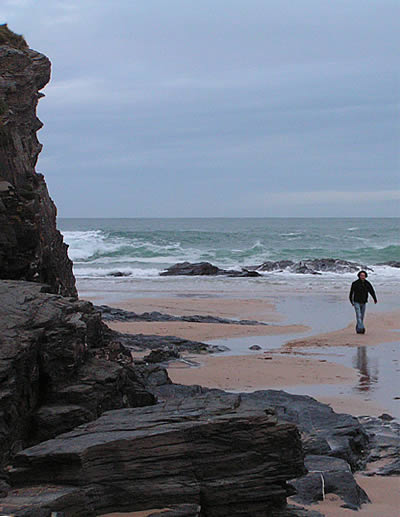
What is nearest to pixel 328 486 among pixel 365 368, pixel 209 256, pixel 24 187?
pixel 24 187

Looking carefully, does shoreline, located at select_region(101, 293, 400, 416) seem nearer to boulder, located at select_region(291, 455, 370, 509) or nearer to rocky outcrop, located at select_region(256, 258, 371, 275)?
boulder, located at select_region(291, 455, 370, 509)

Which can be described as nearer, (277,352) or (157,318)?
(277,352)

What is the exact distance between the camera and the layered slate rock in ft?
16.0

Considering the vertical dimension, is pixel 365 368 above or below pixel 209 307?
above

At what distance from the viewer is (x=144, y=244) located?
6209 cm

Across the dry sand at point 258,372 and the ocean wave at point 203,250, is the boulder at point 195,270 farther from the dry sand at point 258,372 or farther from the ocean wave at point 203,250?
the dry sand at point 258,372

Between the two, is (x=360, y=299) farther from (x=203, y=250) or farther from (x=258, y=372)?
(x=203, y=250)

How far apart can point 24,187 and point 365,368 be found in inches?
270

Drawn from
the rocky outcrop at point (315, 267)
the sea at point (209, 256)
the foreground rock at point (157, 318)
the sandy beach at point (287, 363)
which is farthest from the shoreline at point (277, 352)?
the rocky outcrop at point (315, 267)

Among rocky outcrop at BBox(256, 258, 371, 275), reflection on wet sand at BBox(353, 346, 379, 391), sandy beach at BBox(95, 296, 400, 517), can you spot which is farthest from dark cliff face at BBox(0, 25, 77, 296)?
rocky outcrop at BBox(256, 258, 371, 275)

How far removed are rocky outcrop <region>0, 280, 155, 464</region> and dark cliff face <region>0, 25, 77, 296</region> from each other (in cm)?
117

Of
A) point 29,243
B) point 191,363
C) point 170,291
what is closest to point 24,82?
point 29,243

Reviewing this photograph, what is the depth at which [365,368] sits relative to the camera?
12.2 m

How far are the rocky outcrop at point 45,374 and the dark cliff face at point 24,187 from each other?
117 centimetres
